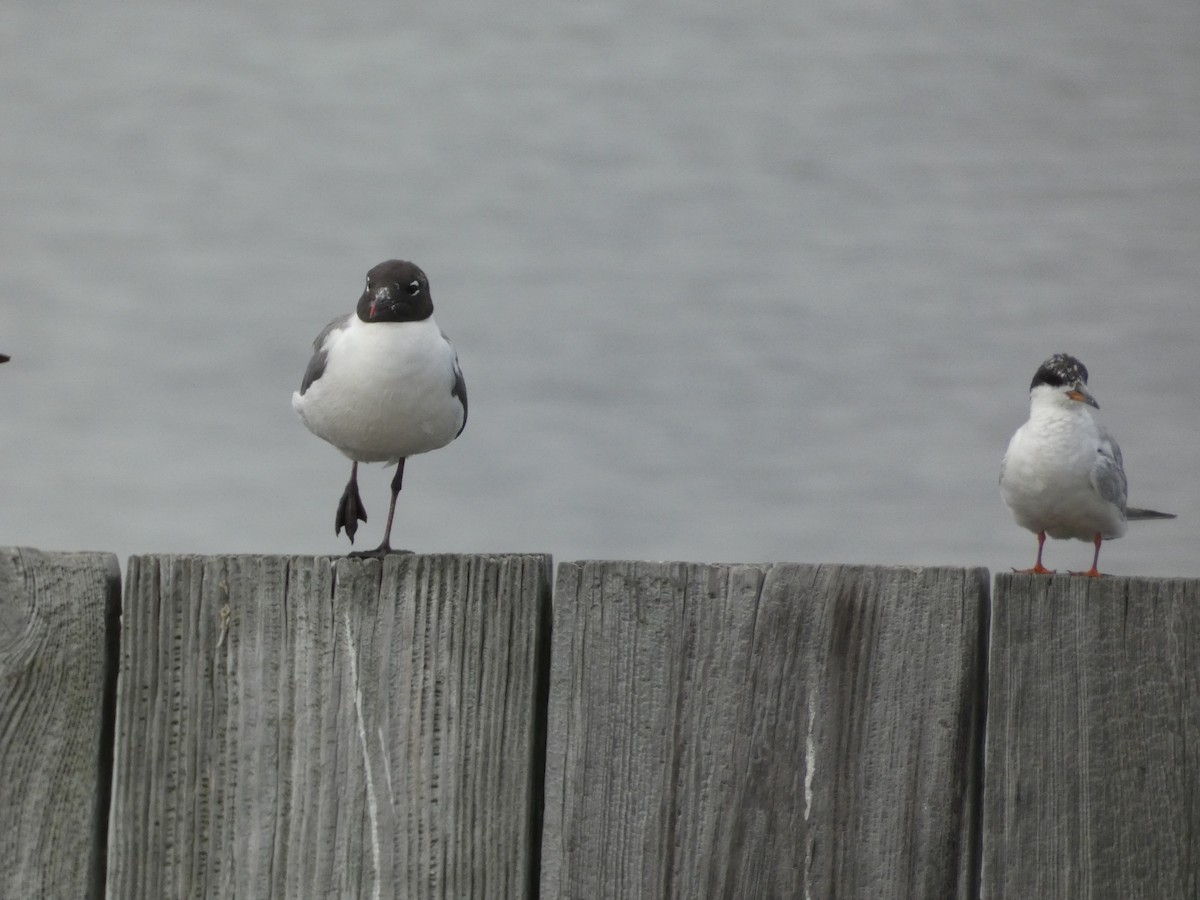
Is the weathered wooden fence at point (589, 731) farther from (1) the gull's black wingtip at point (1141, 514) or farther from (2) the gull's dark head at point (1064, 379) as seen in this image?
(1) the gull's black wingtip at point (1141, 514)

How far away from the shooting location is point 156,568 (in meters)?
2.35

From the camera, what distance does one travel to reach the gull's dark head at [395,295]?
3.68 m

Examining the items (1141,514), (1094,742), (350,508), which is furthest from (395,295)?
(1141,514)

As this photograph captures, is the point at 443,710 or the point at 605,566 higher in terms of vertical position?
the point at 605,566

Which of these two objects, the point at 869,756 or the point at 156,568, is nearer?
the point at 869,756

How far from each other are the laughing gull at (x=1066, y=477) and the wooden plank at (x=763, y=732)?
7.28 ft

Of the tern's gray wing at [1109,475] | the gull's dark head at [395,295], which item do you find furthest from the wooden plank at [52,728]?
the tern's gray wing at [1109,475]

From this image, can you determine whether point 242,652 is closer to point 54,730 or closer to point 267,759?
point 267,759

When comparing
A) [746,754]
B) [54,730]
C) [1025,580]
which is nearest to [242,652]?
[54,730]

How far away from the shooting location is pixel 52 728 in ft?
7.66

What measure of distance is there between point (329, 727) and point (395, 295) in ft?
5.26

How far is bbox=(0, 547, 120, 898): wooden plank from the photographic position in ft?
7.61

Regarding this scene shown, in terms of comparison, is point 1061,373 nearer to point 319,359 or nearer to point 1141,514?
point 1141,514

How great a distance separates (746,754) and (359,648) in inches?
23.8
